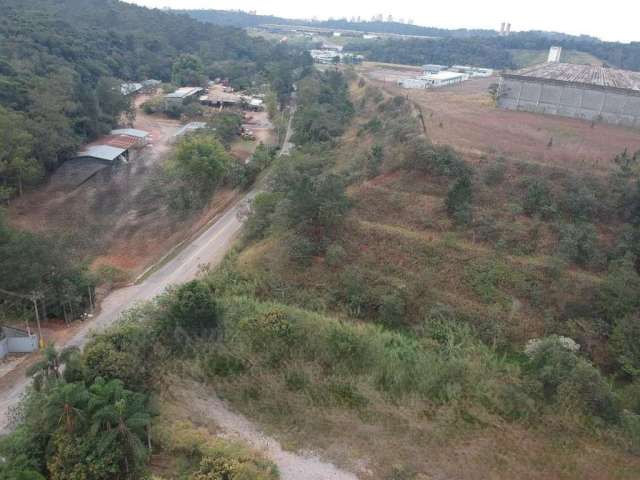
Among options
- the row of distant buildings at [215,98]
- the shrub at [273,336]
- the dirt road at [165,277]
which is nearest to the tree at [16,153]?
the dirt road at [165,277]

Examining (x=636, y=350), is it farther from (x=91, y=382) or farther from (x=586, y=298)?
(x=91, y=382)

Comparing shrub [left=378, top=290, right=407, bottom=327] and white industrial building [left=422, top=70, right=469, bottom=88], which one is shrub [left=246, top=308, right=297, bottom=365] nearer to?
shrub [left=378, top=290, right=407, bottom=327]

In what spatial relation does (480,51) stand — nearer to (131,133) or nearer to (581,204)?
(131,133)

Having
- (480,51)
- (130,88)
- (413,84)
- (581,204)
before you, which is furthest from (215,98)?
(480,51)

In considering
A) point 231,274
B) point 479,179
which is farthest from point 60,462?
point 479,179

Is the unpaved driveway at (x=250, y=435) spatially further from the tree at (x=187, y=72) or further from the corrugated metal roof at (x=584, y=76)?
the tree at (x=187, y=72)
